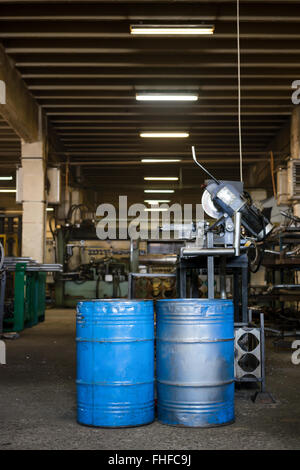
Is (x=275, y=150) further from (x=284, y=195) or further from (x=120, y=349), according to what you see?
(x=120, y=349)

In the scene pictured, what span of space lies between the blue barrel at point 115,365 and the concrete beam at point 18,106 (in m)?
6.48

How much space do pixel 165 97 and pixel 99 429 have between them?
27.1 feet

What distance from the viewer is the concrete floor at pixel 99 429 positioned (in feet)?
9.35

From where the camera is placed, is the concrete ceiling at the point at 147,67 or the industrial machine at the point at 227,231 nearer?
the industrial machine at the point at 227,231

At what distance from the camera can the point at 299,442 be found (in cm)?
286

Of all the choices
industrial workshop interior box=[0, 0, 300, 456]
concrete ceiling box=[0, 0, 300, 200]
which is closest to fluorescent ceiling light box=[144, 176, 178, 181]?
industrial workshop interior box=[0, 0, 300, 456]

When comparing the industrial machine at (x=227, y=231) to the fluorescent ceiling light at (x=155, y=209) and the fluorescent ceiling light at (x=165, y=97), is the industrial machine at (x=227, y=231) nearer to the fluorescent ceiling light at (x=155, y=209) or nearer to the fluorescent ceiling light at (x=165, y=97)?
the fluorescent ceiling light at (x=165, y=97)

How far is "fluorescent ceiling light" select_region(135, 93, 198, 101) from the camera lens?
1028 cm

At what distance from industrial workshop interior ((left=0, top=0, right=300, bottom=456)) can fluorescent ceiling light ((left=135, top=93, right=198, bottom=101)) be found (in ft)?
0.14

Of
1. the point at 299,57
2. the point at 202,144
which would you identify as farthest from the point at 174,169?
the point at 299,57
